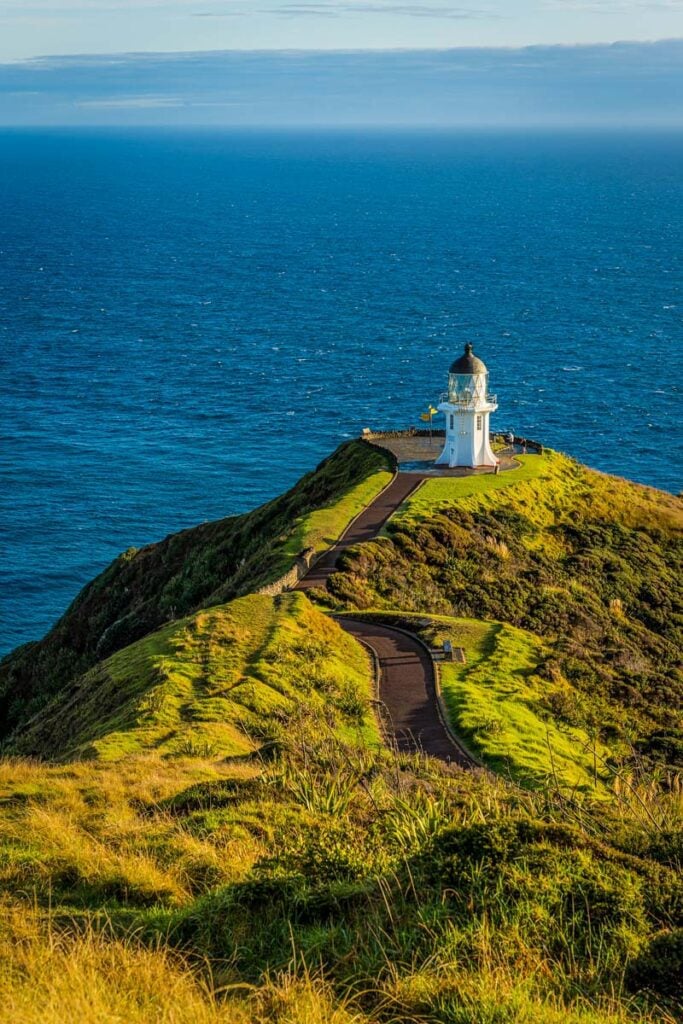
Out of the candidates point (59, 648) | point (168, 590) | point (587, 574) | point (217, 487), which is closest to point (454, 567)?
point (587, 574)

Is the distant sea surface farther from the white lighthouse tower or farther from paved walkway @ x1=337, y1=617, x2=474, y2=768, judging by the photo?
paved walkway @ x1=337, y1=617, x2=474, y2=768

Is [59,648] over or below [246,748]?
below

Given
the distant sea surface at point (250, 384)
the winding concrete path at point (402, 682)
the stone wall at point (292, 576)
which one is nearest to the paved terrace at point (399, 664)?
the winding concrete path at point (402, 682)

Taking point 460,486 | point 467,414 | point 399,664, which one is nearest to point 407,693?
point 399,664

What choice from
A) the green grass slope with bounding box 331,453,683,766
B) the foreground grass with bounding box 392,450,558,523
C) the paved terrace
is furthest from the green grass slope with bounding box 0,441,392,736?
the green grass slope with bounding box 331,453,683,766

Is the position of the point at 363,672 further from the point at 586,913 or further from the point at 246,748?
the point at 586,913

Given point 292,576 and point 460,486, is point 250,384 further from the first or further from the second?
point 292,576

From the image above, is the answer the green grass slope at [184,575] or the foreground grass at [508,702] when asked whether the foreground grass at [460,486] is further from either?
the foreground grass at [508,702]
